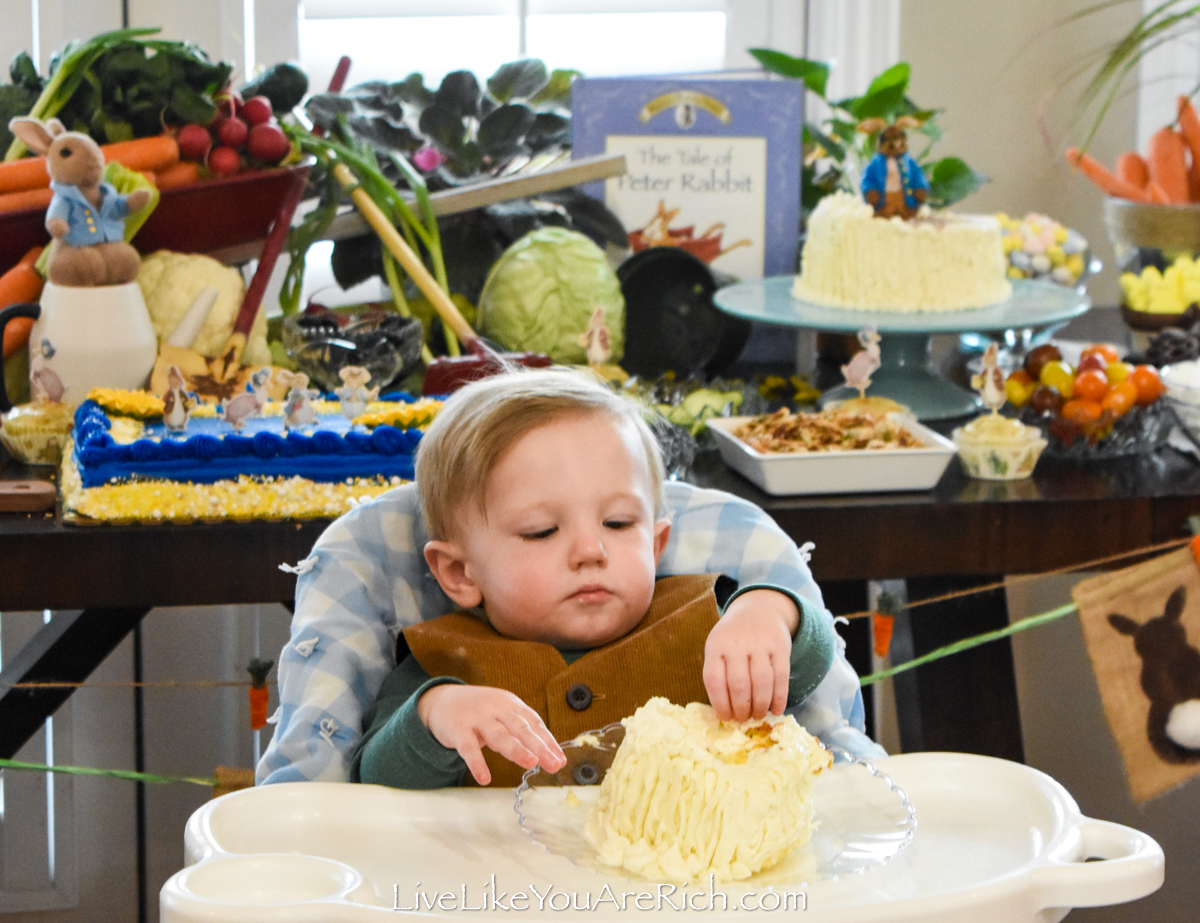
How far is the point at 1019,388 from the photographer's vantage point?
1.55 metres

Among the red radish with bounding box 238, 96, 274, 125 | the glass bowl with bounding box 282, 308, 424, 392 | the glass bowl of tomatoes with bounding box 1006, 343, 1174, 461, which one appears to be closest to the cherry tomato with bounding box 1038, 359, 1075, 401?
the glass bowl of tomatoes with bounding box 1006, 343, 1174, 461

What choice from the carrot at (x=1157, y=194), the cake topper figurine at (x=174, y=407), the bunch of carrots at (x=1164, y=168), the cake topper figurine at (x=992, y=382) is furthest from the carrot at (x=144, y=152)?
the carrot at (x=1157, y=194)

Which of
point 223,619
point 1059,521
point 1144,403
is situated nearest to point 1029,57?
point 1144,403

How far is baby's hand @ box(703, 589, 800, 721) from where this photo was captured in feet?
2.66

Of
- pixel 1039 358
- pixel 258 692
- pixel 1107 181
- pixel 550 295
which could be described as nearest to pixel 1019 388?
pixel 1039 358

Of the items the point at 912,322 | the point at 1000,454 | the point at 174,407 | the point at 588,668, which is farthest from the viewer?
the point at 912,322

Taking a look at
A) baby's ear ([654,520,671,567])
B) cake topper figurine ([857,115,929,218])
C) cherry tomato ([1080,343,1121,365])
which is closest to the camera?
baby's ear ([654,520,671,567])

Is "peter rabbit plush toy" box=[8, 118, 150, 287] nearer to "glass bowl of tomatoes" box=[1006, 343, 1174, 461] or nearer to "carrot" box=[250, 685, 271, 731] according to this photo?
"carrot" box=[250, 685, 271, 731]

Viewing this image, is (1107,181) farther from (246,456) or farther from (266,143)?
(246,456)

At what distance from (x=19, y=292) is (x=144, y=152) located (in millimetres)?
218

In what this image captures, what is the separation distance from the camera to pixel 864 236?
5.37ft

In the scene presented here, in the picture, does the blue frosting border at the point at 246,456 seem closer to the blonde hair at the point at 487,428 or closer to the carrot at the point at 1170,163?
the blonde hair at the point at 487,428

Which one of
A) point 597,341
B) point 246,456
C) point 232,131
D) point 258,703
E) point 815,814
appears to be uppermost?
point 232,131

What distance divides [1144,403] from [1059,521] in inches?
7.9
